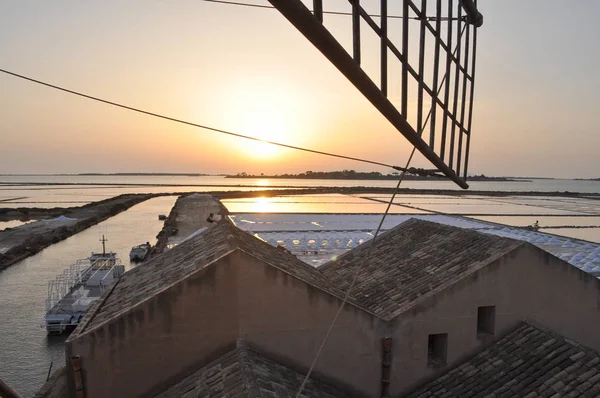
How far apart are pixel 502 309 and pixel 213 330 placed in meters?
4.62

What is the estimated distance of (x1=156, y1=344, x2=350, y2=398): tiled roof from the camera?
4.88 m

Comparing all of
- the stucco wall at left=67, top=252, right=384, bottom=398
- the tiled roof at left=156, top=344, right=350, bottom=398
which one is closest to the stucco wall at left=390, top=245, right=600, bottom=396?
the stucco wall at left=67, top=252, right=384, bottom=398

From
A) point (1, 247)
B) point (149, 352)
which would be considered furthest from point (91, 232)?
Answer: point (149, 352)

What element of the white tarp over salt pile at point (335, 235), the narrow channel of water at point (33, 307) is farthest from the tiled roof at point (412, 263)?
the white tarp over salt pile at point (335, 235)

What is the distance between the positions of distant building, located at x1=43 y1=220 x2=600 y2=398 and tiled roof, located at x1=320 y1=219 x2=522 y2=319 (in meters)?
0.05

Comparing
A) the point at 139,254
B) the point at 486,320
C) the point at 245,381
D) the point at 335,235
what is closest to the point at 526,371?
the point at 486,320

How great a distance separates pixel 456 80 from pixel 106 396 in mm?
5588

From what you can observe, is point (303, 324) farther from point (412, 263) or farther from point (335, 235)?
point (335, 235)

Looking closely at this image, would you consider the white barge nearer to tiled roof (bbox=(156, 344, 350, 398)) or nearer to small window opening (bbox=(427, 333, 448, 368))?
tiled roof (bbox=(156, 344, 350, 398))

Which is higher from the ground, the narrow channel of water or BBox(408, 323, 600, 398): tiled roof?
BBox(408, 323, 600, 398): tiled roof

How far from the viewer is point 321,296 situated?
5.94m

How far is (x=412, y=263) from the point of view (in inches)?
349

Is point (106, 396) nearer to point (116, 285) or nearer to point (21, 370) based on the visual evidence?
point (116, 285)

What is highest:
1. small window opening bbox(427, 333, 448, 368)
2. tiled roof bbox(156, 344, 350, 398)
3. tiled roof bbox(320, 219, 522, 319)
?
tiled roof bbox(320, 219, 522, 319)
